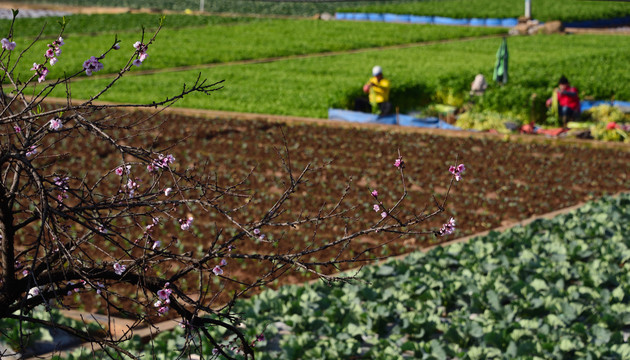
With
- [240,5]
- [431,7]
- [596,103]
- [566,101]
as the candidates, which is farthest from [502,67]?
[240,5]

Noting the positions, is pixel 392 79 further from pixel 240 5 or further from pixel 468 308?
pixel 240 5

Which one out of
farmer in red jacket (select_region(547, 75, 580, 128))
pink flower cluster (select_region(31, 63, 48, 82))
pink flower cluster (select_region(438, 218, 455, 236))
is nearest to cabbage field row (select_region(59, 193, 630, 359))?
pink flower cluster (select_region(438, 218, 455, 236))

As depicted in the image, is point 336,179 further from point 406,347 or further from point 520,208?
point 406,347

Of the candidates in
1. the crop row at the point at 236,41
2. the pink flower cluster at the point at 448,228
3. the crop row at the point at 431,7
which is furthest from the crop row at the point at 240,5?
the pink flower cluster at the point at 448,228

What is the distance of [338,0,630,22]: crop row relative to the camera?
40219 mm

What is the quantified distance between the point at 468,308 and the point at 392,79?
11938 millimetres

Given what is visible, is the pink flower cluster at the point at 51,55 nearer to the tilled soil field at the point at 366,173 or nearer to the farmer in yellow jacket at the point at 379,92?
the tilled soil field at the point at 366,173

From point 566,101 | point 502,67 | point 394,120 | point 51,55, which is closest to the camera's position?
point 51,55

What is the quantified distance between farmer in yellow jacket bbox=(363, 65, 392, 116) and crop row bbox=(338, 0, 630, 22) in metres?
25.3

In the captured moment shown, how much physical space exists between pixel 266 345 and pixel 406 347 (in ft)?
3.56

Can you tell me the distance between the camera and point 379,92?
52.3ft

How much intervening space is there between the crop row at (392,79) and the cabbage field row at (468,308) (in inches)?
335

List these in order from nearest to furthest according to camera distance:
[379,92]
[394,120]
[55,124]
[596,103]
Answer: [55,124] < [394,120] < [379,92] < [596,103]

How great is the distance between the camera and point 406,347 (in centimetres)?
594
